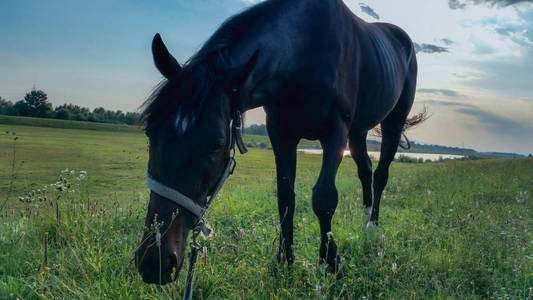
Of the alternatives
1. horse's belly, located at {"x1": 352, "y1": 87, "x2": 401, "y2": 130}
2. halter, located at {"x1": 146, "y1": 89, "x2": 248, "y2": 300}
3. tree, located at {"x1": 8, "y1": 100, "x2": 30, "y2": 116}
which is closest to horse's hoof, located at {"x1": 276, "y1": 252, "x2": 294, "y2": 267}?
halter, located at {"x1": 146, "y1": 89, "x2": 248, "y2": 300}

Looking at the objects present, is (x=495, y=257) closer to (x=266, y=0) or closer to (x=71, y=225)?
(x=266, y=0)

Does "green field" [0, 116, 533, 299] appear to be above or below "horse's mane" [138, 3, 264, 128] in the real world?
below

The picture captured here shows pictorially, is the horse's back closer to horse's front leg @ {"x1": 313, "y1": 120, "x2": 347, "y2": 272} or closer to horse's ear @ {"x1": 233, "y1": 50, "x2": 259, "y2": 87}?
horse's front leg @ {"x1": 313, "y1": 120, "x2": 347, "y2": 272}

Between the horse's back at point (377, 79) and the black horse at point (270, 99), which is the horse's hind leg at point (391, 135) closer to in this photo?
the horse's back at point (377, 79)

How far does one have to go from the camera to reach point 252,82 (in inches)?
89.6

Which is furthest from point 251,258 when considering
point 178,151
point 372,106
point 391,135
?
point 391,135

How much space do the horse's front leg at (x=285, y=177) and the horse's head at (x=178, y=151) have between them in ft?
4.13

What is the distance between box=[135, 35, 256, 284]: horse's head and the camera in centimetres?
182

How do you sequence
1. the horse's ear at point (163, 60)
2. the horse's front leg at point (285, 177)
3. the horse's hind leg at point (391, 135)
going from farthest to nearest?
the horse's hind leg at point (391, 135) → the horse's front leg at point (285, 177) → the horse's ear at point (163, 60)

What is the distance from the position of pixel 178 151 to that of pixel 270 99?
1.11 metres

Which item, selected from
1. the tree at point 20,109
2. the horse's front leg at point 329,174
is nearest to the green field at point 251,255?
the horse's front leg at point 329,174

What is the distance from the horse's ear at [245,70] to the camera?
204cm

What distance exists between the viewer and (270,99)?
2.61m

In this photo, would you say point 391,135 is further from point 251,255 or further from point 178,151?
point 178,151
